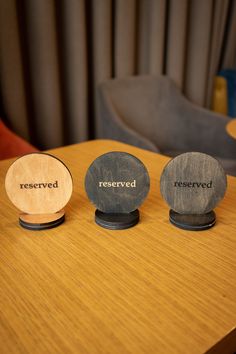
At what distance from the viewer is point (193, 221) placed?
699 millimetres

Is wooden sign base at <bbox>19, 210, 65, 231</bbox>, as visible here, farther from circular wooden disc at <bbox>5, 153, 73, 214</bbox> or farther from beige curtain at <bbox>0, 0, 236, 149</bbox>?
beige curtain at <bbox>0, 0, 236, 149</bbox>

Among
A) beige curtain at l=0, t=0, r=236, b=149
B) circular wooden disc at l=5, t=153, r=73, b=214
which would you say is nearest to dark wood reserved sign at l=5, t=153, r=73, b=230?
circular wooden disc at l=5, t=153, r=73, b=214

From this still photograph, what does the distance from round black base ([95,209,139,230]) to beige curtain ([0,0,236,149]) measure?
113 centimetres

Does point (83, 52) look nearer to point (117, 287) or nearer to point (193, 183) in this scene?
point (193, 183)

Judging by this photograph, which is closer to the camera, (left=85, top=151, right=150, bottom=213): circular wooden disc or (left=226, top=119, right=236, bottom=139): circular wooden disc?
(left=85, top=151, right=150, bottom=213): circular wooden disc

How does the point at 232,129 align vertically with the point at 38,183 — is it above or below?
below

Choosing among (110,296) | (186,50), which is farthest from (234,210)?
(186,50)

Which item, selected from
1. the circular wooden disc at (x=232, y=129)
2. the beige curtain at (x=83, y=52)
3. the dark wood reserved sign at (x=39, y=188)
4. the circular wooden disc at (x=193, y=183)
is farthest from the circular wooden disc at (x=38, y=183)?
the beige curtain at (x=83, y=52)

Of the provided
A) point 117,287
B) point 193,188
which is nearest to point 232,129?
point 193,188

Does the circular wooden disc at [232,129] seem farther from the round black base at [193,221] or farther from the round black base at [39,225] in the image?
the round black base at [39,225]

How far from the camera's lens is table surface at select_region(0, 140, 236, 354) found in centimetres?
43

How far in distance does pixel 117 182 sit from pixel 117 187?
0.01 metres

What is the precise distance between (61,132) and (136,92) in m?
0.50

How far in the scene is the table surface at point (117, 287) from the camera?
0.43m
